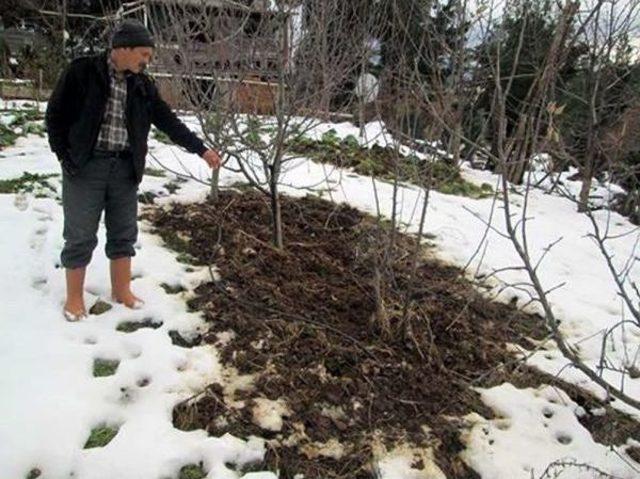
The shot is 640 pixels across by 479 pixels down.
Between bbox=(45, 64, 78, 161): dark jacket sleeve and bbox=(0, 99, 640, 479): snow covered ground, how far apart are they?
99 cm

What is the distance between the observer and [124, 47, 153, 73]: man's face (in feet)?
9.28

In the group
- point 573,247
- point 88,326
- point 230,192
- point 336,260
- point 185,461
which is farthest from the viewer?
point 573,247

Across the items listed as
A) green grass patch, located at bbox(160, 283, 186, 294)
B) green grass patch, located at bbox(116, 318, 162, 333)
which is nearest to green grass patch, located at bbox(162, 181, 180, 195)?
green grass patch, located at bbox(160, 283, 186, 294)

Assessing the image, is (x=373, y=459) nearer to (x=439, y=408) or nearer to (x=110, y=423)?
(x=439, y=408)

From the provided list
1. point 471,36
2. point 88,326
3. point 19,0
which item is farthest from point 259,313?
point 19,0

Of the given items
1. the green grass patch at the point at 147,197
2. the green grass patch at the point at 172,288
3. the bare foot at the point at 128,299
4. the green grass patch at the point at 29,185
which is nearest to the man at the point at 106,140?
the bare foot at the point at 128,299

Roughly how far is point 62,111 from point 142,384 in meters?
1.41

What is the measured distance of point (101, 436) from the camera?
2488 mm

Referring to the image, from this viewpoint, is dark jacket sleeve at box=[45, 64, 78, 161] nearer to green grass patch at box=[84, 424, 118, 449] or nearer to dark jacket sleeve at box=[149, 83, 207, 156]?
dark jacket sleeve at box=[149, 83, 207, 156]

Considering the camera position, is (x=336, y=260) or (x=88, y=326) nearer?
(x=88, y=326)

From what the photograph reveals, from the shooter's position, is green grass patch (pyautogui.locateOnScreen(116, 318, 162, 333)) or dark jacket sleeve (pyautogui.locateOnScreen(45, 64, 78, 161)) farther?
green grass patch (pyautogui.locateOnScreen(116, 318, 162, 333))

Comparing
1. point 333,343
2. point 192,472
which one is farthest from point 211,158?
point 192,472

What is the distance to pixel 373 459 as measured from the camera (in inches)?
101

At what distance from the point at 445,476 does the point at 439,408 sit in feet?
1.43
